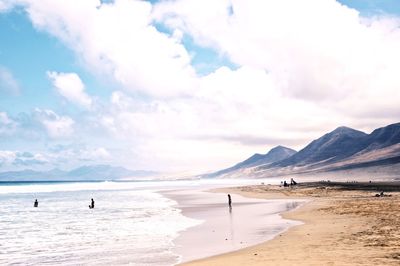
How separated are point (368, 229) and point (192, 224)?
1632 cm

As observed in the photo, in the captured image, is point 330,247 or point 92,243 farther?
point 92,243

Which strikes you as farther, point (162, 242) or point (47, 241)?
point (47, 241)

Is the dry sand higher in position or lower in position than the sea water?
lower

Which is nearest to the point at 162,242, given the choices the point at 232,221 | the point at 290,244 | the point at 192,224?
the point at 290,244

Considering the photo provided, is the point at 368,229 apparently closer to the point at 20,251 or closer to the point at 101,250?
the point at 101,250

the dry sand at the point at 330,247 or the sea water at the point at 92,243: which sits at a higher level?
the sea water at the point at 92,243

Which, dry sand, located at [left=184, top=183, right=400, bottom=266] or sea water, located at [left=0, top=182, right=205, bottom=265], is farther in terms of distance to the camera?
sea water, located at [left=0, top=182, right=205, bottom=265]

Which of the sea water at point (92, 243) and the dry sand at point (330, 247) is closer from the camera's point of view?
the dry sand at point (330, 247)

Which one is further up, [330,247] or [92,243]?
[92,243]

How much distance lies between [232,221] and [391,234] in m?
17.4

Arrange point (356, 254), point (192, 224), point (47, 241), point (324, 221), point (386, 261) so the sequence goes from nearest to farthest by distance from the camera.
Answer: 1. point (386, 261)
2. point (356, 254)
3. point (47, 241)
4. point (324, 221)
5. point (192, 224)

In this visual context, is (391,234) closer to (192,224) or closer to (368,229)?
(368,229)

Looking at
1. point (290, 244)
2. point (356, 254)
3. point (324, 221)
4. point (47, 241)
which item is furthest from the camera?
point (324, 221)

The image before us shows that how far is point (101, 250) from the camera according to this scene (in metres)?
24.3
